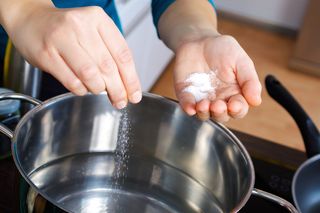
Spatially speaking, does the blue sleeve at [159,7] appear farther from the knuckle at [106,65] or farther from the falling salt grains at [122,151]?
the knuckle at [106,65]

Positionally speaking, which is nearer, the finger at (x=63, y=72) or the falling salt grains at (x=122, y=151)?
the finger at (x=63, y=72)

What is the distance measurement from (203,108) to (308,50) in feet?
5.42

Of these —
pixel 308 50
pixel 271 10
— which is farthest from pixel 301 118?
pixel 271 10

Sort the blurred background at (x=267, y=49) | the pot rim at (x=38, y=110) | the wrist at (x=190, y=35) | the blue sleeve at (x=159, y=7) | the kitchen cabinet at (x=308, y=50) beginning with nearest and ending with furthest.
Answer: the pot rim at (x=38, y=110) → the wrist at (x=190, y=35) → the blue sleeve at (x=159, y=7) → the blurred background at (x=267, y=49) → the kitchen cabinet at (x=308, y=50)

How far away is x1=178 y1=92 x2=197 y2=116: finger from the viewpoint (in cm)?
53

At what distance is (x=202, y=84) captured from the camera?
56 centimetres

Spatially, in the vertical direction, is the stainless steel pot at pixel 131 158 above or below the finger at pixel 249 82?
below

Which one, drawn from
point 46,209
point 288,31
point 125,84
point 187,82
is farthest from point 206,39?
point 288,31

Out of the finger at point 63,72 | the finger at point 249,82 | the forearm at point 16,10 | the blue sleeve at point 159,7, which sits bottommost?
the blue sleeve at point 159,7

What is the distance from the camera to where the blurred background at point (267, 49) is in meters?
1.44

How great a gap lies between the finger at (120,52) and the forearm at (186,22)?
0.19 m

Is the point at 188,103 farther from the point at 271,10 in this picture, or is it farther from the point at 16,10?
the point at 271,10

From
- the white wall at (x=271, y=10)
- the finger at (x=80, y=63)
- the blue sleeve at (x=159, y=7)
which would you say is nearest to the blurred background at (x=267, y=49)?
the white wall at (x=271, y=10)

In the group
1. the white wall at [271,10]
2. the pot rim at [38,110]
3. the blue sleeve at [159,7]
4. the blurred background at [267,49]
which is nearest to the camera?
the pot rim at [38,110]
